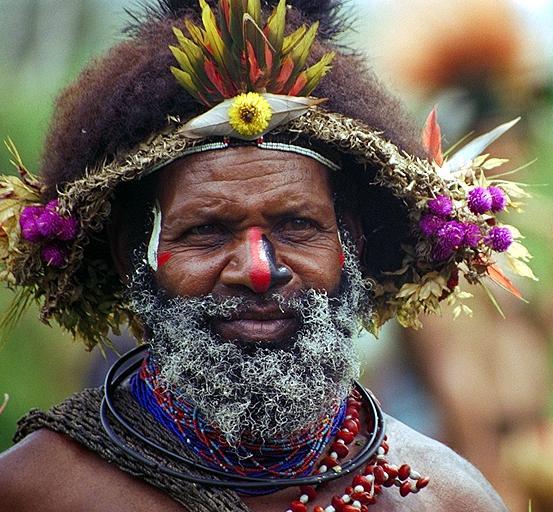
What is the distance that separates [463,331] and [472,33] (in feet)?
6.44

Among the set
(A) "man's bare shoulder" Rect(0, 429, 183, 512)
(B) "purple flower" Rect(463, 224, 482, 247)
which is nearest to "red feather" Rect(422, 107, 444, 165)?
(B) "purple flower" Rect(463, 224, 482, 247)

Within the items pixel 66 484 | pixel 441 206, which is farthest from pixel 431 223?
pixel 66 484

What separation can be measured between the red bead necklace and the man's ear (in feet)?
2.79

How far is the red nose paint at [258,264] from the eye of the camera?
3.76m

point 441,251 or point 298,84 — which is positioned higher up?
point 298,84

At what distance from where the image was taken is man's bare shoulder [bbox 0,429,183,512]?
12.2 feet

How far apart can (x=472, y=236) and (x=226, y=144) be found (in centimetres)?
83

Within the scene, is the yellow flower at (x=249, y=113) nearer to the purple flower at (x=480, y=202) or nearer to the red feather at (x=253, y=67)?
the red feather at (x=253, y=67)

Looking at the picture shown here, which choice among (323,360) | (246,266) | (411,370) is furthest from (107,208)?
(411,370)

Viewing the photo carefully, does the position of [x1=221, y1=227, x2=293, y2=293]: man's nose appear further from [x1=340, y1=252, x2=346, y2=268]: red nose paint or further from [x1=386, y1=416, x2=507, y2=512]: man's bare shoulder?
[x1=386, y1=416, x2=507, y2=512]: man's bare shoulder

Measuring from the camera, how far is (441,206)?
402cm

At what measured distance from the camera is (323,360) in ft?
12.9

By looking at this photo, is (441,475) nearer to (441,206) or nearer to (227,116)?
(441,206)

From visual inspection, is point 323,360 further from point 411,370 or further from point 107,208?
point 411,370
